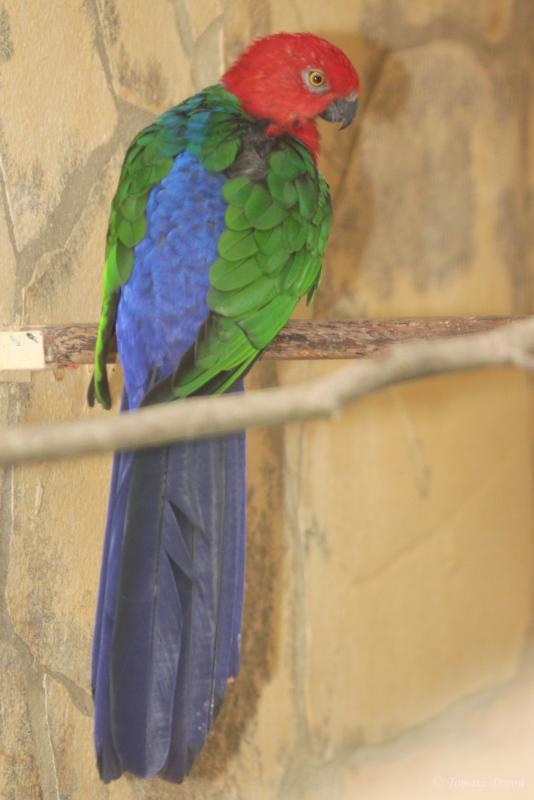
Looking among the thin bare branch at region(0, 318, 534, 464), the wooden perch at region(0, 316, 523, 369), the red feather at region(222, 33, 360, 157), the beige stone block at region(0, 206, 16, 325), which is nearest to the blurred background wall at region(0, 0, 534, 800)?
the beige stone block at region(0, 206, 16, 325)

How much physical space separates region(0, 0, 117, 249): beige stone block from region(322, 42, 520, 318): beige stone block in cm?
61

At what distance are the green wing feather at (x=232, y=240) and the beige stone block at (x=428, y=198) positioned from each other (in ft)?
2.18

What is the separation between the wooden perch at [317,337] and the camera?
1.18 meters

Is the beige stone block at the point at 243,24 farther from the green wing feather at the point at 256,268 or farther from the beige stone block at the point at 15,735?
the beige stone block at the point at 15,735

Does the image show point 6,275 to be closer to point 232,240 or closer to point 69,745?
point 232,240

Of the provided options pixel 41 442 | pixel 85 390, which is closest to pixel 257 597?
pixel 85 390

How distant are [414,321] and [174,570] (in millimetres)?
409

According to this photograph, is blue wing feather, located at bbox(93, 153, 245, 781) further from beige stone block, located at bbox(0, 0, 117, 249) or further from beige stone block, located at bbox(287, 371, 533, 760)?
beige stone block, located at bbox(287, 371, 533, 760)

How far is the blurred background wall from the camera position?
1471 millimetres

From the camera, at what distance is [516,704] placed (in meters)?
2.32

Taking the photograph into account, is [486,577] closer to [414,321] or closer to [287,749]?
[287,749]

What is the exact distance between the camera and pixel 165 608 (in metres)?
1.09

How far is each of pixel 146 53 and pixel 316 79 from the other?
394mm

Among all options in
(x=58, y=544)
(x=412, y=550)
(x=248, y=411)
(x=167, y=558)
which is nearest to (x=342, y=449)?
(x=412, y=550)
